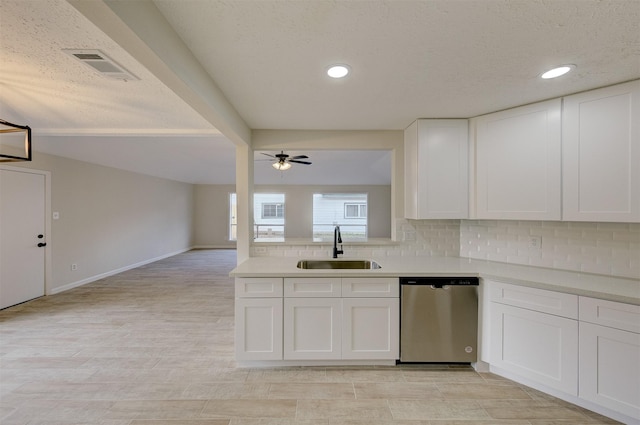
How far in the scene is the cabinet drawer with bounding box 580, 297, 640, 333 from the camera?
159 cm

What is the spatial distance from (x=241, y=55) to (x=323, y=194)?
738 centimetres

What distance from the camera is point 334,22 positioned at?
1.29m

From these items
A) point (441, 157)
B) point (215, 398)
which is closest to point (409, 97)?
point (441, 157)

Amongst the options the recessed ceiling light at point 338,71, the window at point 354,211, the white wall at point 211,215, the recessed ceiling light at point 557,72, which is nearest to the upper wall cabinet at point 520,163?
the recessed ceiling light at point 557,72

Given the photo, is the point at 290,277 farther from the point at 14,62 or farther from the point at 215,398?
the point at 14,62

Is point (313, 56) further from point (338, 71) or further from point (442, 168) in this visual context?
point (442, 168)

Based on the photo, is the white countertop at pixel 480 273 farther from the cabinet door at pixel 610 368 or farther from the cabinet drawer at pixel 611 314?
the cabinet door at pixel 610 368

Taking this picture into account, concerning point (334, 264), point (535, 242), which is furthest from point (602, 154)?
point (334, 264)

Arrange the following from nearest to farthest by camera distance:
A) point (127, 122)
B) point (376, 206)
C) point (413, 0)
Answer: point (413, 0)
point (127, 122)
point (376, 206)

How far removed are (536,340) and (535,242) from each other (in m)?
0.93

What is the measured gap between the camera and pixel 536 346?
6.31 ft

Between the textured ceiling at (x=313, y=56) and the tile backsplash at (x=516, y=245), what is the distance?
113 centimetres

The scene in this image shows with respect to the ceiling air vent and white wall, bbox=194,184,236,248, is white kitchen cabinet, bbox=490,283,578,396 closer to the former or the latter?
the ceiling air vent

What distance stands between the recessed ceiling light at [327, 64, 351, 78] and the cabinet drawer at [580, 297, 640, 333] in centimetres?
219
